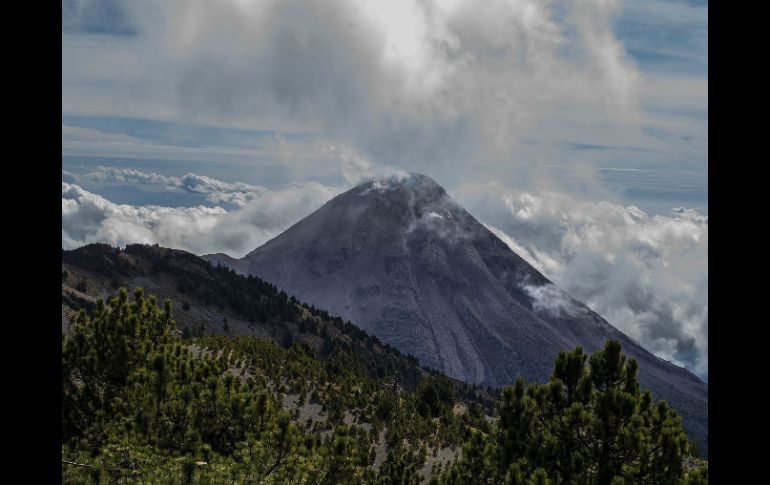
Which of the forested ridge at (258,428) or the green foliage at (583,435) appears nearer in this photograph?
the green foliage at (583,435)

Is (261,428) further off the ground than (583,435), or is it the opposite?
(583,435)

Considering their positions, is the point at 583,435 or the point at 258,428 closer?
the point at 583,435

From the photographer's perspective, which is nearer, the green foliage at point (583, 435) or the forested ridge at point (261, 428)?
the green foliage at point (583, 435)

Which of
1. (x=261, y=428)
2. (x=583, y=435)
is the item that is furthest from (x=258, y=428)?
(x=583, y=435)

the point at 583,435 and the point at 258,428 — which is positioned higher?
the point at 583,435

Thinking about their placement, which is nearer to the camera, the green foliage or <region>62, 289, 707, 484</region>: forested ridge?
the green foliage

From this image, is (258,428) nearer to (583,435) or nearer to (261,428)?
(261,428)

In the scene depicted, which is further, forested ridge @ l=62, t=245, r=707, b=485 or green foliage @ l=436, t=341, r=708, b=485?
forested ridge @ l=62, t=245, r=707, b=485
